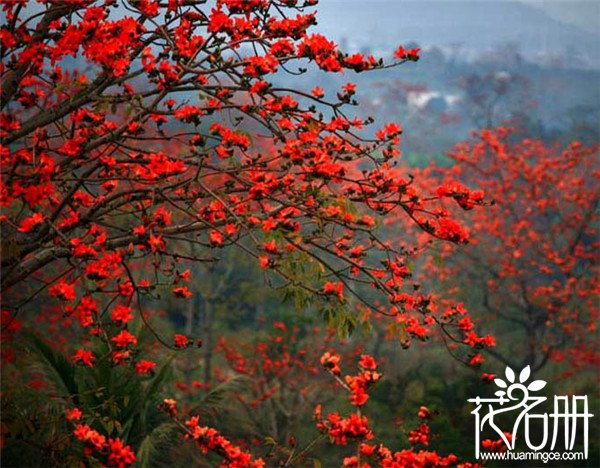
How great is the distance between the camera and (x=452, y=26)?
287 ft

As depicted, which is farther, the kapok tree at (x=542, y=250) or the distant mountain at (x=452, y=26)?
the distant mountain at (x=452, y=26)

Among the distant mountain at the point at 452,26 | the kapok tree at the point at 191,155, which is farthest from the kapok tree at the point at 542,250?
the distant mountain at the point at 452,26

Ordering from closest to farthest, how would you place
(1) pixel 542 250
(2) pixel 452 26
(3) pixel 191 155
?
(3) pixel 191 155
(1) pixel 542 250
(2) pixel 452 26

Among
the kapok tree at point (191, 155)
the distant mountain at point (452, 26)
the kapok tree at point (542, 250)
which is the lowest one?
the kapok tree at point (191, 155)

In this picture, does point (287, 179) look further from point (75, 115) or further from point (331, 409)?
point (331, 409)

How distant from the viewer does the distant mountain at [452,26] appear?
252 feet

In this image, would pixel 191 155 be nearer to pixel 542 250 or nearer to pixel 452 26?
pixel 542 250

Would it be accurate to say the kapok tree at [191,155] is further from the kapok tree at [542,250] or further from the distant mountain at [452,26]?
the distant mountain at [452,26]

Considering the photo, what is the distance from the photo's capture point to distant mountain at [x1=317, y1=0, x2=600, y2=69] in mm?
76750

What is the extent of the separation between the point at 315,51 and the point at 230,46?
1.58ft

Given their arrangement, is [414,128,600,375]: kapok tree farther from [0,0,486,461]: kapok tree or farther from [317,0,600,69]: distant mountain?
[317,0,600,69]: distant mountain

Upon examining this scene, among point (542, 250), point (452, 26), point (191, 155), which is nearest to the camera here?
point (191, 155)

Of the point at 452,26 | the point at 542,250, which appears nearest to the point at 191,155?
the point at 542,250

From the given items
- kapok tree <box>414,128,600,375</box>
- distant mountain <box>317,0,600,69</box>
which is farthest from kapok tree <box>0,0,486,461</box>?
distant mountain <box>317,0,600,69</box>
